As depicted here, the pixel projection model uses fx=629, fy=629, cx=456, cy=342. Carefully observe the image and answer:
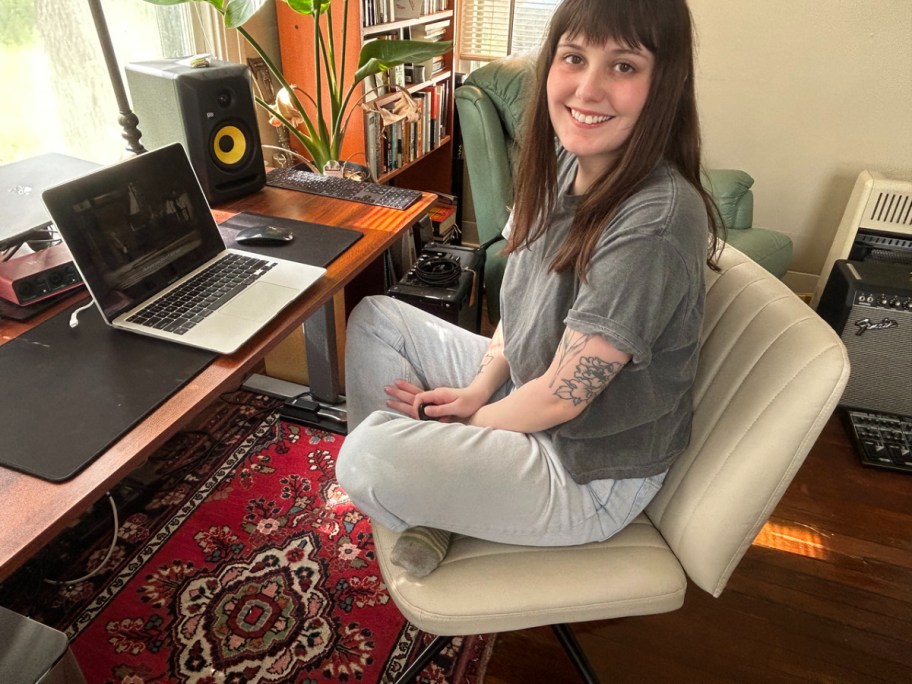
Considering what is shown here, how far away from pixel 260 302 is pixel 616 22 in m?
0.69

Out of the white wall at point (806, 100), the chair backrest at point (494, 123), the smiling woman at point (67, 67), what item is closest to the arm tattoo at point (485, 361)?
the chair backrest at point (494, 123)

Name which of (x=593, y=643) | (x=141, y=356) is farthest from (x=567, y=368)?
(x=593, y=643)

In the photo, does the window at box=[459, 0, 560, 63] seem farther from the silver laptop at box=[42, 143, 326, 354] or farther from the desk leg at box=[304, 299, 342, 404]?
the silver laptop at box=[42, 143, 326, 354]


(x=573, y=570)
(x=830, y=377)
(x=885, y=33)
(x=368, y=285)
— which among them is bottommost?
(x=368, y=285)

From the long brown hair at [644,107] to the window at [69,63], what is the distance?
1.17 m

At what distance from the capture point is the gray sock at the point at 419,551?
880 millimetres

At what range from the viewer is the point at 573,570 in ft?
2.94

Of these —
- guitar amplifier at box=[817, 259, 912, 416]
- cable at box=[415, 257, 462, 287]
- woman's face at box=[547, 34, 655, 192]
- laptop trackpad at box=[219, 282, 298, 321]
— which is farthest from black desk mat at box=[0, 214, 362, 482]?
guitar amplifier at box=[817, 259, 912, 416]

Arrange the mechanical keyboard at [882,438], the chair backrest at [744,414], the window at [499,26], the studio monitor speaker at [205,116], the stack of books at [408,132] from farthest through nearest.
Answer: the window at [499,26]
the stack of books at [408,132]
the mechanical keyboard at [882,438]
the studio monitor speaker at [205,116]
the chair backrest at [744,414]

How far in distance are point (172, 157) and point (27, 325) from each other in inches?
14.4

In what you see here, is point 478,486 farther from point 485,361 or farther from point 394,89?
point 394,89

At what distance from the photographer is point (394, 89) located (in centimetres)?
225

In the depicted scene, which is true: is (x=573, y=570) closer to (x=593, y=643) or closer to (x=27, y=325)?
(x=593, y=643)

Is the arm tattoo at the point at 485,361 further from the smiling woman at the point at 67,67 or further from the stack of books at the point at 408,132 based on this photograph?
the smiling woman at the point at 67,67
